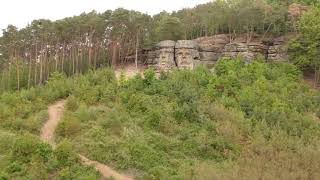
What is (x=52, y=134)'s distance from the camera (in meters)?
26.7

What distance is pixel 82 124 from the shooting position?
27.0 metres

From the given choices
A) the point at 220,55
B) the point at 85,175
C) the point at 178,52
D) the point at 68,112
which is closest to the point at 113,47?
the point at 178,52

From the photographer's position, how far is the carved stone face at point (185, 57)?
40531 millimetres

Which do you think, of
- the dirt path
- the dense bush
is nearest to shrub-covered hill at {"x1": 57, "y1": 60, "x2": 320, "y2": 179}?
the dirt path

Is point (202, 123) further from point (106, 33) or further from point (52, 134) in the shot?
point (106, 33)

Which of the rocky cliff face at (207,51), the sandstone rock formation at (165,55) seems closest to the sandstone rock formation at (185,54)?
the rocky cliff face at (207,51)

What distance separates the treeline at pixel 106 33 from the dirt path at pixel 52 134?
8.30m

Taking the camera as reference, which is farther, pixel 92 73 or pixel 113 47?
pixel 113 47

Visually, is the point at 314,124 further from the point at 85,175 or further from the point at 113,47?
the point at 113,47

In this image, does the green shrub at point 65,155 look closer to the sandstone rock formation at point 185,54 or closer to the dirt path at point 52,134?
the dirt path at point 52,134

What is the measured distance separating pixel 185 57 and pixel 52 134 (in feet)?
54.3

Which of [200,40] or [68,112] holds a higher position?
[200,40]

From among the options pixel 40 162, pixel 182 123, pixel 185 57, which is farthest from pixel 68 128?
pixel 185 57

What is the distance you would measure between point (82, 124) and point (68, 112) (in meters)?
2.28
